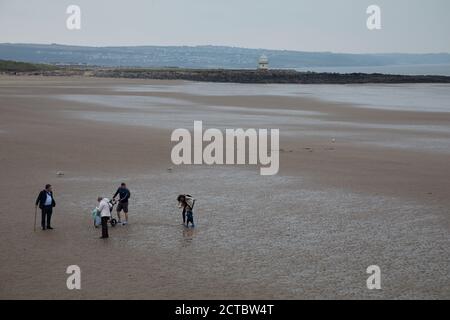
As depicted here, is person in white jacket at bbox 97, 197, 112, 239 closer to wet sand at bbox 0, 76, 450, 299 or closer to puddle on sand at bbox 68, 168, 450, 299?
wet sand at bbox 0, 76, 450, 299

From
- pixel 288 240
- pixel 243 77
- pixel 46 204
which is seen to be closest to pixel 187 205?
pixel 288 240

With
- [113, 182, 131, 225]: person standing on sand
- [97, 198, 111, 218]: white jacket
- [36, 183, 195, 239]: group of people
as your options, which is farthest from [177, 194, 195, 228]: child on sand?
[97, 198, 111, 218]: white jacket

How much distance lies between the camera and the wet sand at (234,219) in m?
11.5

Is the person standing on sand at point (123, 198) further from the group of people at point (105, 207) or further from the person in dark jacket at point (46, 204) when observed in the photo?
the person in dark jacket at point (46, 204)

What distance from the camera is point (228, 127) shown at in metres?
34.6

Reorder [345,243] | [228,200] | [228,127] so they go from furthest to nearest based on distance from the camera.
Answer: [228,127]
[228,200]
[345,243]

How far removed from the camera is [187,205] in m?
14.9

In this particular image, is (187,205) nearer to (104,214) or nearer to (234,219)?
(234,219)

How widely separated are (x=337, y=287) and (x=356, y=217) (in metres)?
5.33

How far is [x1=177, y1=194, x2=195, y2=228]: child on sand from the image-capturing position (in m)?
14.7

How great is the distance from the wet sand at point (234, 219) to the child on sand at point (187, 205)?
13.4 inches

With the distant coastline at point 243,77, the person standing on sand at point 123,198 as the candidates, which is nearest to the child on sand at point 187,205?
the person standing on sand at point 123,198

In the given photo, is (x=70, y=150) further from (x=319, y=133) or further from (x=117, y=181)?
(x=319, y=133)
